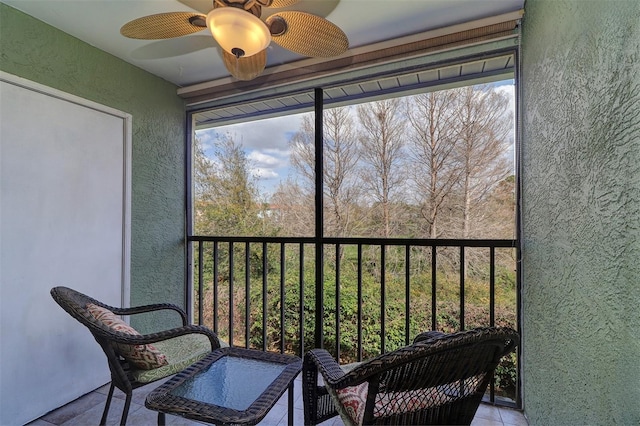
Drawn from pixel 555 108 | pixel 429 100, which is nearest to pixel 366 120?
pixel 429 100

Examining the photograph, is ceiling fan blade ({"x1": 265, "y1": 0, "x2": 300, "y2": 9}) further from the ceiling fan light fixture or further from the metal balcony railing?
the metal balcony railing

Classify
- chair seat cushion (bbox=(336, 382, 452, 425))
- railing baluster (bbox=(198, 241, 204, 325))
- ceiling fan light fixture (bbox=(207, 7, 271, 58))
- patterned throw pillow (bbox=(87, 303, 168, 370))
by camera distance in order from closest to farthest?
chair seat cushion (bbox=(336, 382, 452, 425)) < ceiling fan light fixture (bbox=(207, 7, 271, 58)) < patterned throw pillow (bbox=(87, 303, 168, 370)) < railing baluster (bbox=(198, 241, 204, 325))

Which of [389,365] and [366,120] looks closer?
[389,365]

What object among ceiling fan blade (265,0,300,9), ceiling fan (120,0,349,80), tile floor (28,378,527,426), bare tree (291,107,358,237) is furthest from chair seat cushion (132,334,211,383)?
ceiling fan blade (265,0,300,9)

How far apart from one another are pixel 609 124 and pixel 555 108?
0.46m

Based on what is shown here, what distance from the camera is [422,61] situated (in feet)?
6.71

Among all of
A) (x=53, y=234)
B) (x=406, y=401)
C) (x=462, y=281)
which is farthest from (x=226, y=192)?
(x=406, y=401)

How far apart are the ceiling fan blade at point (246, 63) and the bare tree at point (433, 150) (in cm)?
125

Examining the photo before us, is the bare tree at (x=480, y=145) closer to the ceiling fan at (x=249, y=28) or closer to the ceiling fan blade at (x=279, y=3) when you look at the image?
the ceiling fan at (x=249, y=28)

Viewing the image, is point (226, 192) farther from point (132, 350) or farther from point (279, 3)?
point (279, 3)

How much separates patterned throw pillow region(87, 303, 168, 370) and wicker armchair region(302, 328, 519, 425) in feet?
2.96

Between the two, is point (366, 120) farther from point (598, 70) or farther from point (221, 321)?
point (221, 321)

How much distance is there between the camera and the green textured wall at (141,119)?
1793mm

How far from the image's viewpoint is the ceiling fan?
123cm
